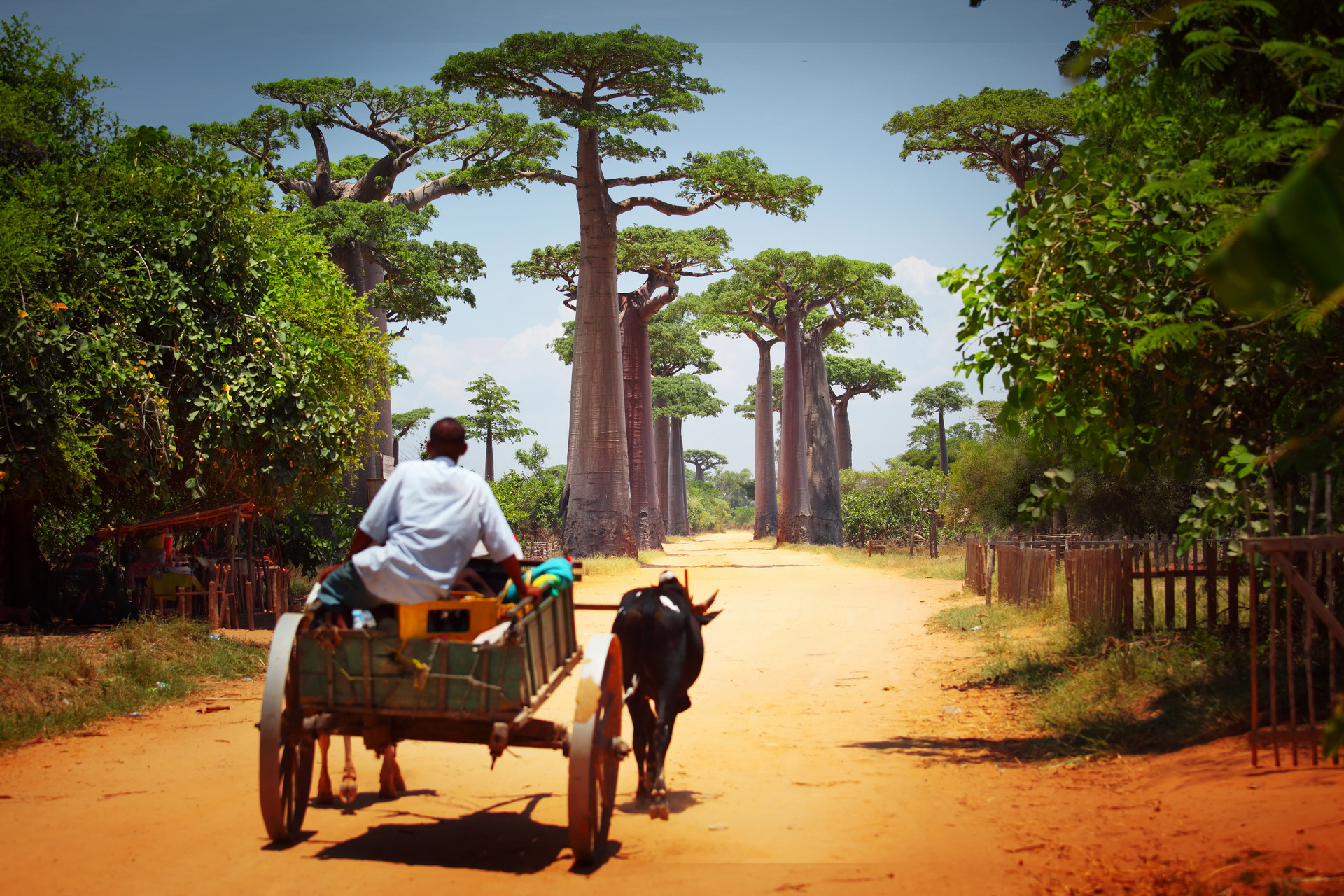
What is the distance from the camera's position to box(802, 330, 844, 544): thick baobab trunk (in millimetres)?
38719

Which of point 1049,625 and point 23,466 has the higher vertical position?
point 23,466

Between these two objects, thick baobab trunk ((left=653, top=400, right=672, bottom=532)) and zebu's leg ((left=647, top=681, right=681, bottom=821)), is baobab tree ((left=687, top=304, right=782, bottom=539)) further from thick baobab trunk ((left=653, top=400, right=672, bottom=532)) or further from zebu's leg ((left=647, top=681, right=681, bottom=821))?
zebu's leg ((left=647, top=681, right=681, bottom=821))

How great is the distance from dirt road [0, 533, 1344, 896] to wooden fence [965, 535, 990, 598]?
859 centimetres

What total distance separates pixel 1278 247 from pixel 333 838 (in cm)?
450

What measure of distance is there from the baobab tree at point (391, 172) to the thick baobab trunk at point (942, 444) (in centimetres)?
4427

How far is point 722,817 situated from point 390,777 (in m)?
1.73

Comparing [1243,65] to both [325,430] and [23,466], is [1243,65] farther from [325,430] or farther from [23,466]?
[23,466]

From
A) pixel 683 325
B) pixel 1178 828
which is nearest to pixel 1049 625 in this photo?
pixel 1178 828

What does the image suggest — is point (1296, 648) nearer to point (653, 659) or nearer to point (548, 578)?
point (653, 659)

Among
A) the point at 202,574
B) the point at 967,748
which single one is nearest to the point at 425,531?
the point at 967,748

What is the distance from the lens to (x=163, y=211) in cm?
1130

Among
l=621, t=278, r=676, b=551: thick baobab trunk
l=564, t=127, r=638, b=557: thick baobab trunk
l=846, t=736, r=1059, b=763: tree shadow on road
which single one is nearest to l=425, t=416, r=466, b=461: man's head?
l=846, t=736, r=1059, b=763: tree shadow on road

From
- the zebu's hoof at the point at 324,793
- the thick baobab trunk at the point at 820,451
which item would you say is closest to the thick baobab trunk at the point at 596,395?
the thick baobab trunk at the point at 820,451

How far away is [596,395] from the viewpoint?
26156 mm
